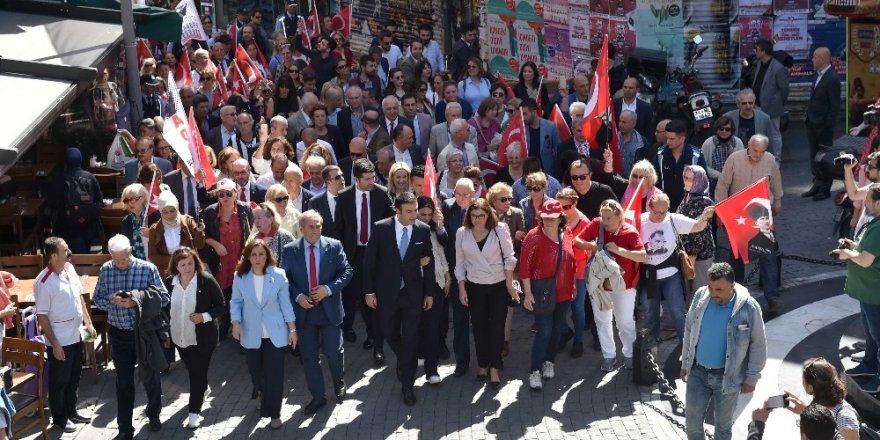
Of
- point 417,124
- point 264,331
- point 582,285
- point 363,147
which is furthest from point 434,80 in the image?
point 264,331

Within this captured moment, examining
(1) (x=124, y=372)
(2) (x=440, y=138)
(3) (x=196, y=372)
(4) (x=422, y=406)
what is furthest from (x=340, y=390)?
(2) (x=440, y=138)

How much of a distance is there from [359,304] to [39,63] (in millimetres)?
5175

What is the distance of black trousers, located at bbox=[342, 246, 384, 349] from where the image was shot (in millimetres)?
12211

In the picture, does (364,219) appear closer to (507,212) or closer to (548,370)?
(507,212)

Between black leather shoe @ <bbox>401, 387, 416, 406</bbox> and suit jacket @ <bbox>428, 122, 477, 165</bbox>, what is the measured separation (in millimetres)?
4480

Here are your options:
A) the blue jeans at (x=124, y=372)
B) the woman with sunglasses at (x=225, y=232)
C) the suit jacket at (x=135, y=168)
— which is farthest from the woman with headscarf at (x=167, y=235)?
the suit jacket at (x=135, y=168)

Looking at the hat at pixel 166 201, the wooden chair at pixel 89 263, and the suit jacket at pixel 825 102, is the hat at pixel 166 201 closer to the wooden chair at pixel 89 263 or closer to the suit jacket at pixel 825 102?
the wooden chair at pixel 89 263

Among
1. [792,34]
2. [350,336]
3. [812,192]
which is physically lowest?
[350,336]

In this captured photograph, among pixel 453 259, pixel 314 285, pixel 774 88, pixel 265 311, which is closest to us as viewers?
pixel 265 311

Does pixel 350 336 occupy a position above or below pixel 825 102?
below

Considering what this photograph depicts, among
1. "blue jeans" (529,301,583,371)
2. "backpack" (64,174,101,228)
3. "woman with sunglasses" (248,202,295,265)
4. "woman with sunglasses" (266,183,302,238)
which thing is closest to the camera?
"blue jeans" (529,301,583,371)

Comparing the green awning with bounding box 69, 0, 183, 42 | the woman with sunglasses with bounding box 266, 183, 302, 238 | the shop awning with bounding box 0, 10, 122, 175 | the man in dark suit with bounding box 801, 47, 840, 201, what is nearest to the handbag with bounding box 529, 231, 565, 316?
the woman with sunglasses with bounding box 266, 183, 302, 238

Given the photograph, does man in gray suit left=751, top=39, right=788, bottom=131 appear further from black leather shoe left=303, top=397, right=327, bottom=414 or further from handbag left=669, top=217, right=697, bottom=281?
black leather shoe left=303, top=397, right=327, bottom=414

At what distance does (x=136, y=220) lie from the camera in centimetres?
1241
